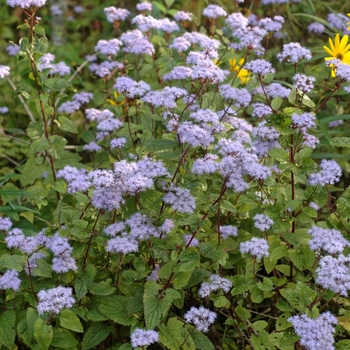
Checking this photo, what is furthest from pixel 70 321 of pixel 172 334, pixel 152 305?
pixel 172 334

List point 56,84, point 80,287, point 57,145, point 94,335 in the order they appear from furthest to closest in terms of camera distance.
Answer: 1. point 57,145
2. point 56,84
3. point 94,335
4. point 80,287

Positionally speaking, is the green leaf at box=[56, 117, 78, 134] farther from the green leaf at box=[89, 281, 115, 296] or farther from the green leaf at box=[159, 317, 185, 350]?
the green leaf at box=[159, 317, 185, 350]

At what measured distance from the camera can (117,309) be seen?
9.62ft

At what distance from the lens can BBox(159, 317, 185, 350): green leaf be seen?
2.75 metres

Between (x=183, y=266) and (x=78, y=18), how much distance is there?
6014 millimetres

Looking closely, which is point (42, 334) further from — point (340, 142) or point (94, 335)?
point (340, 142)

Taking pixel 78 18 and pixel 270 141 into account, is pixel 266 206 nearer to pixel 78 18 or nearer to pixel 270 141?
pixel 270 141

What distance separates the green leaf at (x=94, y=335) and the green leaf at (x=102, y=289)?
223mm

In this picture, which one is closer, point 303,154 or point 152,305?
point 152,305

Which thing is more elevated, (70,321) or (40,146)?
(40,146)

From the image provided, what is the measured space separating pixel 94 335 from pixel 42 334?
39 cm

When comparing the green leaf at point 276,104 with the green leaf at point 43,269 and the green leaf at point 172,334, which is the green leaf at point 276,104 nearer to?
the green leaf at point 172,334

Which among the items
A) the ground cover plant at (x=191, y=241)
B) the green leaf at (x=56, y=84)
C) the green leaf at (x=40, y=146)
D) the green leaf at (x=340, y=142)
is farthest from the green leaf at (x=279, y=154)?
the green leaf at (x=40, y=146)

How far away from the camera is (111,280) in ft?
9.86
